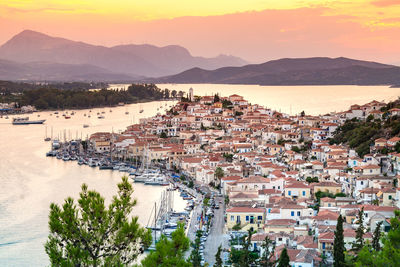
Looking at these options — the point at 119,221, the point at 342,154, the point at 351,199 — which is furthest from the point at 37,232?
the point at 342,154

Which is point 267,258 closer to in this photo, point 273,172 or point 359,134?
point 273,172

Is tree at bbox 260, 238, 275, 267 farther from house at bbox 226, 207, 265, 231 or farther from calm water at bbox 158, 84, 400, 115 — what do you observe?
calm water at bbox 158, 84, 400, 115

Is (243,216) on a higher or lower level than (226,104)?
lower

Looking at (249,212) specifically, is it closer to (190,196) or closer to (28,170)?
(190,196)

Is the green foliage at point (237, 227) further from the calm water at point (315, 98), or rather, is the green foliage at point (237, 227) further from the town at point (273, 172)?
the calm water at point (315, 98)

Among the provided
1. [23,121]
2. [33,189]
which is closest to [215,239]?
[33,189]

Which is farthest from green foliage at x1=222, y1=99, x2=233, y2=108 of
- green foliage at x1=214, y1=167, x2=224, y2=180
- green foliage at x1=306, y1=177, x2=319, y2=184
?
green foliage at x1=306, y1=177, x2=319, y2=184

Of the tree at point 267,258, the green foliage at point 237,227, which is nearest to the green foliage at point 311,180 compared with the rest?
the green foliage at point 237,227
